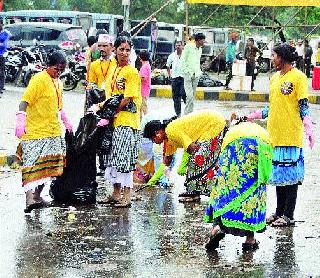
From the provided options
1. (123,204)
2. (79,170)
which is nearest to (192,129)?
(123,204)

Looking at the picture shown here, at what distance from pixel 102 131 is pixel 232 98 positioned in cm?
1528

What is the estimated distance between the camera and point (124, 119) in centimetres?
889

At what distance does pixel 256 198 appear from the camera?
23.7 feet

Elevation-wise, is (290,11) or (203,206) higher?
(290,11)

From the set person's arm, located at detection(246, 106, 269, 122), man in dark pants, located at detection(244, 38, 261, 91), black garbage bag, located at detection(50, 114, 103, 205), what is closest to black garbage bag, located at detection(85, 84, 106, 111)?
black garbage bag, located at detection(50, 114, 103, 205)

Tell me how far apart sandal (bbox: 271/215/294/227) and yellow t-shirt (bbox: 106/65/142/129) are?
161 cm

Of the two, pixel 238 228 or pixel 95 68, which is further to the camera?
pixel 95 68

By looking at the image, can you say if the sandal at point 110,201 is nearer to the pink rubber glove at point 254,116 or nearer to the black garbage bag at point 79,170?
the black garbage bag at point 79,170

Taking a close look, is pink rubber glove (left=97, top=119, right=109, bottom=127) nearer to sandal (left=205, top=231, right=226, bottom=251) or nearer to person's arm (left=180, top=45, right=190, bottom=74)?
sandal (left=205, top=231, right=226, bottom=251)

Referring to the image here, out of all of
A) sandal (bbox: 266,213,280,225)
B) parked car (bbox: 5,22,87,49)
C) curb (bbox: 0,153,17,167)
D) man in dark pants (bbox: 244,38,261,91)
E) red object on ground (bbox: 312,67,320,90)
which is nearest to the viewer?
sandal (bbox: 266,213,280,225)

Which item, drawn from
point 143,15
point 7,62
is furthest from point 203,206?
point 143,15

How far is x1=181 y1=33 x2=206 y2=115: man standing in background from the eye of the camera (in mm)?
16828

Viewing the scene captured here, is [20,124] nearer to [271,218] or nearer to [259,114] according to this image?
[259,114]

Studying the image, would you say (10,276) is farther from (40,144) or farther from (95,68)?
(95,68)
